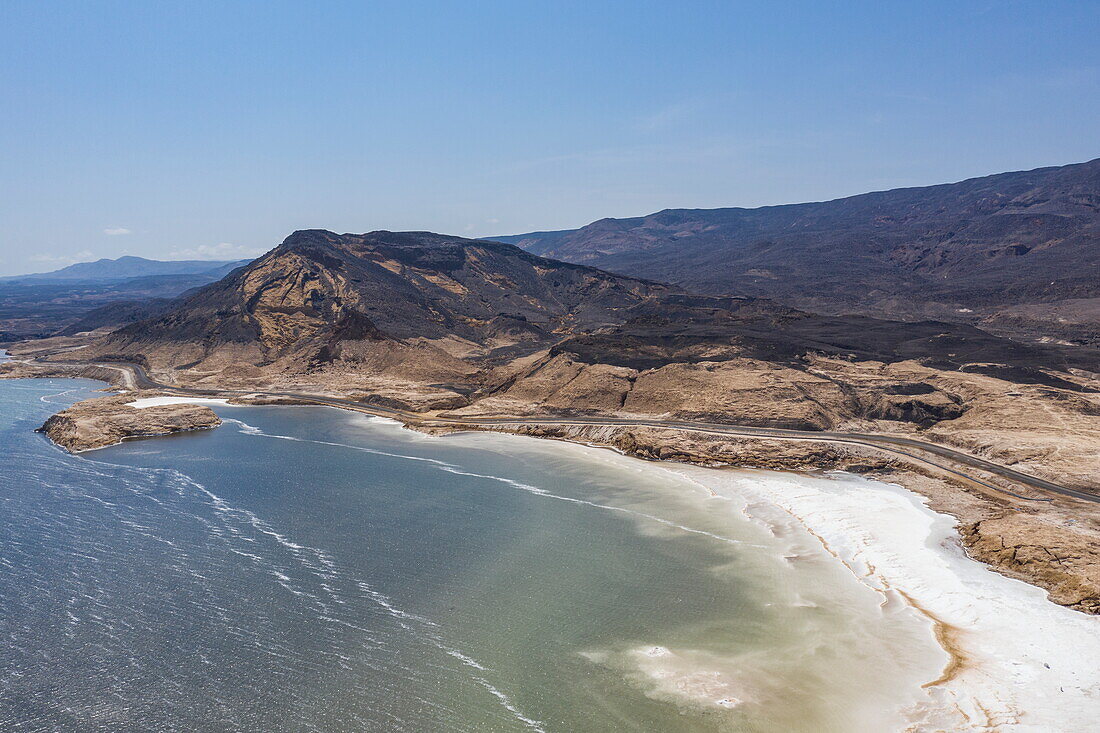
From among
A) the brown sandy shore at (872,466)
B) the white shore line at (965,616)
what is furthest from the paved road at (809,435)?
the white shore line at (965,616)

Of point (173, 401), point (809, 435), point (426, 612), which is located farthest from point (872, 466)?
point (173, 401)

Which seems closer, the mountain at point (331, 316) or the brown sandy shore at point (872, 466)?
the brown sandy shore at point (872, 466)

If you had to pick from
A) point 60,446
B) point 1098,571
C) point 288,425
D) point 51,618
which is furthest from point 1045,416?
point 60,446

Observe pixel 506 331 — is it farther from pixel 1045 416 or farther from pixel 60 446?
pixel 1045 416

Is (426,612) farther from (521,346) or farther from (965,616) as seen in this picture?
(521,346)

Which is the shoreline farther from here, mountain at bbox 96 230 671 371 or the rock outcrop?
mountain at bbox 96 230 671 371

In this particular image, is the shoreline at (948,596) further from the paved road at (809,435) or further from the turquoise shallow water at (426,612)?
the paved road at (809,435)
